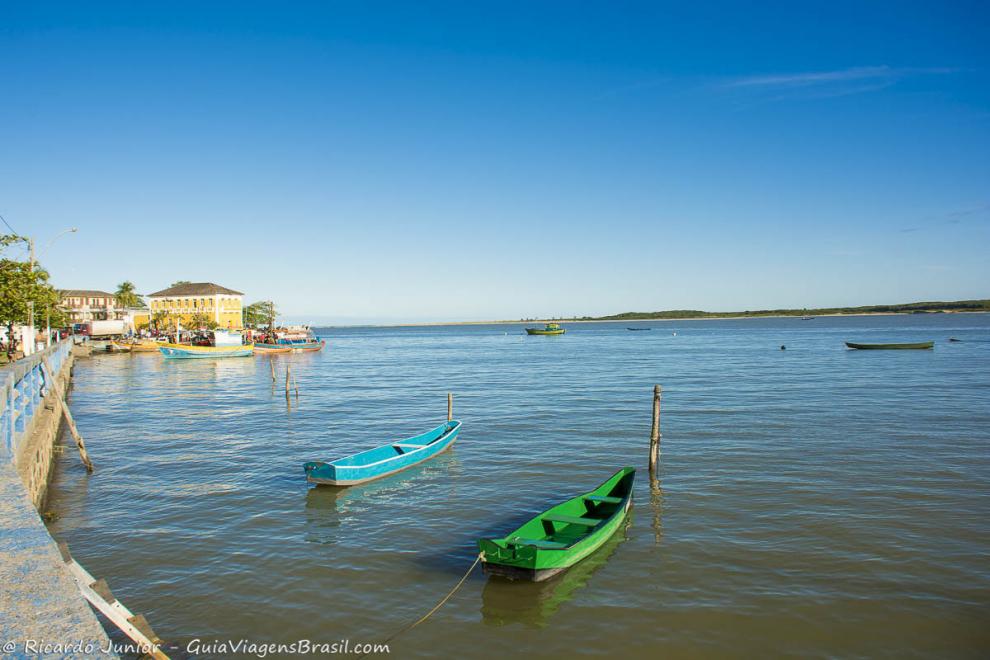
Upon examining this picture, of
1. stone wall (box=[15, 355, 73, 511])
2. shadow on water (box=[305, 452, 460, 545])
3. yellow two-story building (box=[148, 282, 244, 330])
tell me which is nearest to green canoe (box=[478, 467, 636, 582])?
shadow on water (box=[305, 452, 460, 545])

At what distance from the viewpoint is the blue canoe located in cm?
1817

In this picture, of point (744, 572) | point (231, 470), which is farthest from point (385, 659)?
point (231, 470)

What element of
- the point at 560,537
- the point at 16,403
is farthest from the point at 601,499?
the point at 16,403

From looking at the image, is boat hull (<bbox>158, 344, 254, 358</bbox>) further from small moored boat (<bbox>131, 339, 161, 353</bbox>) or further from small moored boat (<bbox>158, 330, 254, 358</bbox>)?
small moored boat (<bbox>131, 339, 161, 353</bbox>)

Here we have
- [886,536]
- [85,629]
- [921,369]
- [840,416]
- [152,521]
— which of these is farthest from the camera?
[921,369]

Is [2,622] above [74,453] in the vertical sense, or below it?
above

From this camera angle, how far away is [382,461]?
19453 millimetres

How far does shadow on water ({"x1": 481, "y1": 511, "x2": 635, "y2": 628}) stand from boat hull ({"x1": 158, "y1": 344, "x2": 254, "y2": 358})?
2947 inches

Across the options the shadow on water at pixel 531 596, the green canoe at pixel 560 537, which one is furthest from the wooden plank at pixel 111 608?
the green canoe at pixel 560 537

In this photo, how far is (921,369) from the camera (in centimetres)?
5225

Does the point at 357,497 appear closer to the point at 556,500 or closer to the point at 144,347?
the point at 556,500

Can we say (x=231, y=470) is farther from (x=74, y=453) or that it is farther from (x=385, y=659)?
(x=385, y=659)

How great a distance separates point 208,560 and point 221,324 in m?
107

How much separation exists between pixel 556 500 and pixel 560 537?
3672 millimetres
